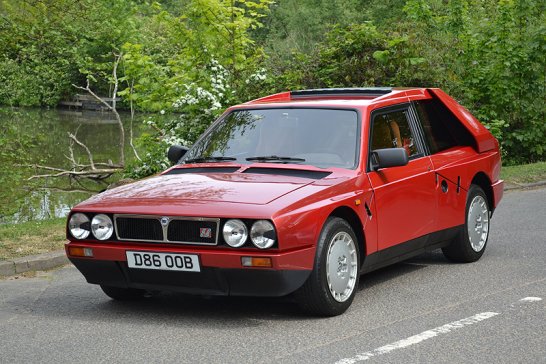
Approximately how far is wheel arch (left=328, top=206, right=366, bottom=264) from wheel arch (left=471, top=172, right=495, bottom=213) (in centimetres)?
248

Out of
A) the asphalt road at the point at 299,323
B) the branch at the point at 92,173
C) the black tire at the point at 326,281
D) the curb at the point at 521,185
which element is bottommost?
the branch at the point at 92,173

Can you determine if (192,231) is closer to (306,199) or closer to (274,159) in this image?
(306,199)

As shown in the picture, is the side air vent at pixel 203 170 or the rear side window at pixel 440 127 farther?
the rear side window at pixel 440 127

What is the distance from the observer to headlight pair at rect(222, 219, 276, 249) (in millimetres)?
7363

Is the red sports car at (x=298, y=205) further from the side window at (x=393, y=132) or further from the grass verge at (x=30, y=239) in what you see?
the grass verge at (x=30, y=239)

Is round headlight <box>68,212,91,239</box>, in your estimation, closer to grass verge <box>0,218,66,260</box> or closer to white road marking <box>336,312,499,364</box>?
white road marking <box>336,312,499,364</box>

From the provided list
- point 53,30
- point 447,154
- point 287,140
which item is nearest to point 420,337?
point 287,140

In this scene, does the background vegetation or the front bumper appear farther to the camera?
the background vegetation

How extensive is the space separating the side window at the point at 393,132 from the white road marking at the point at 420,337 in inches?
69.8

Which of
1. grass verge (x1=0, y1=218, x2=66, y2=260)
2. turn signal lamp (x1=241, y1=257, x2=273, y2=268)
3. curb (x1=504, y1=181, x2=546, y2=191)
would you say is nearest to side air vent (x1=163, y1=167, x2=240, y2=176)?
turn signal lamp (x1=241, y1=257, x2=273, y2=268)

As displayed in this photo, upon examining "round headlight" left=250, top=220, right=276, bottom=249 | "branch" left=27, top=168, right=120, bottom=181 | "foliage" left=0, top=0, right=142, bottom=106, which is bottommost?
"branch" left=27, top=168, right=120, bottom=181

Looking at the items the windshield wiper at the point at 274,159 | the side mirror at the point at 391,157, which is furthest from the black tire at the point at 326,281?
the windshield wiper at the point at 274,159

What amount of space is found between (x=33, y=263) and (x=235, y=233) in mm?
3532

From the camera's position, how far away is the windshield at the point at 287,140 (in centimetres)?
859
